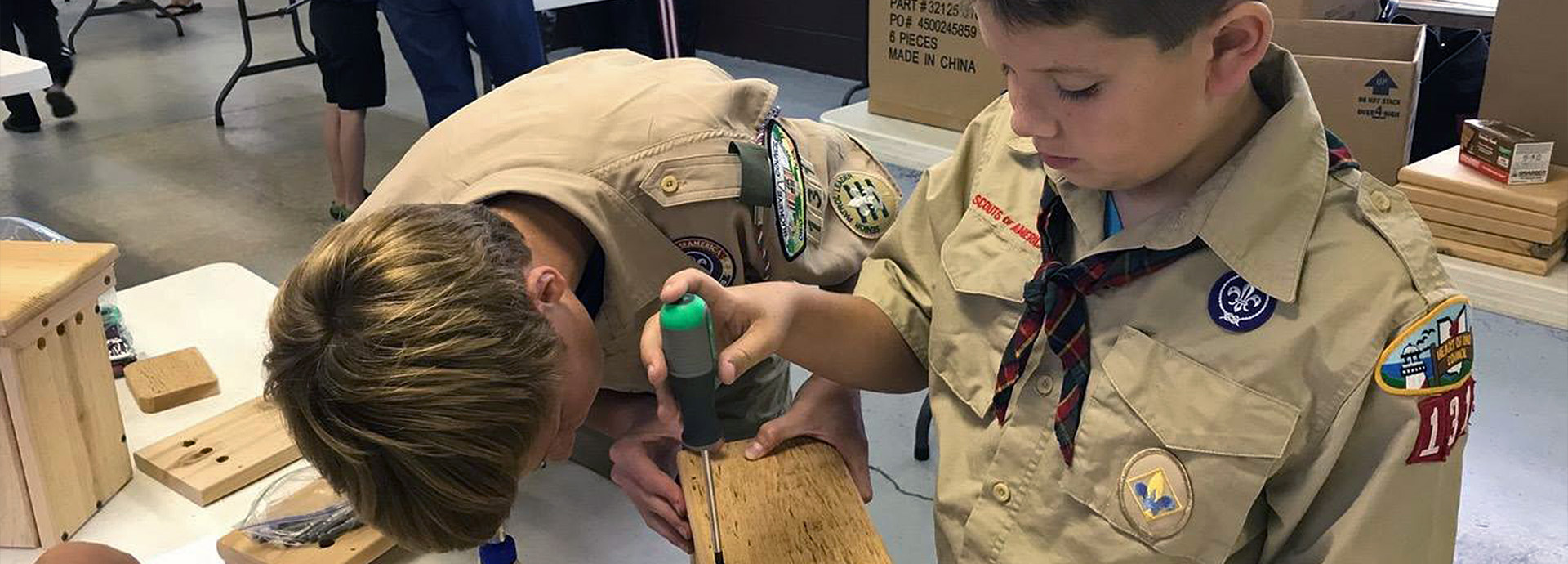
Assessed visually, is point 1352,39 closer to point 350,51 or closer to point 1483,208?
point 1483,208

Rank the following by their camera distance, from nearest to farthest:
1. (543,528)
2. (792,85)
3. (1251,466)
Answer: (1251,466) → (543,528) → (792,85)

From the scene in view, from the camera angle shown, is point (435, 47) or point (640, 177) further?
point (435, 47)

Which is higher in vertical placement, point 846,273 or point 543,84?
point 543,84

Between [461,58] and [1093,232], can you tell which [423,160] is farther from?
[461,58]

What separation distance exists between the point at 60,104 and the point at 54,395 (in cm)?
488

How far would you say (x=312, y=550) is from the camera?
1107 millimetres

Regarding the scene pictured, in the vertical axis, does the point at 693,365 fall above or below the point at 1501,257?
above

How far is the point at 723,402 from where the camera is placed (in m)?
1.51

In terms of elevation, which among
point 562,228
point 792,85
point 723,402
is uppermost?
point 562,228

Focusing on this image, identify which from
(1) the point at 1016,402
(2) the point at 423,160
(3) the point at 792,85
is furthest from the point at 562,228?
(3) the point at 792,85

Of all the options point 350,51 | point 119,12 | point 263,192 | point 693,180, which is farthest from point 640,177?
point 119,12

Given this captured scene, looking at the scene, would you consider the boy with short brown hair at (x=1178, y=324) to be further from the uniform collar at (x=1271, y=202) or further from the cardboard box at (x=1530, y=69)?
the cardboard box at (x=1530, y=69)

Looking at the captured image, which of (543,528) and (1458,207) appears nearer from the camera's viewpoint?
(543,528)

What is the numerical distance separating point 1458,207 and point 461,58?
242 centimetres
